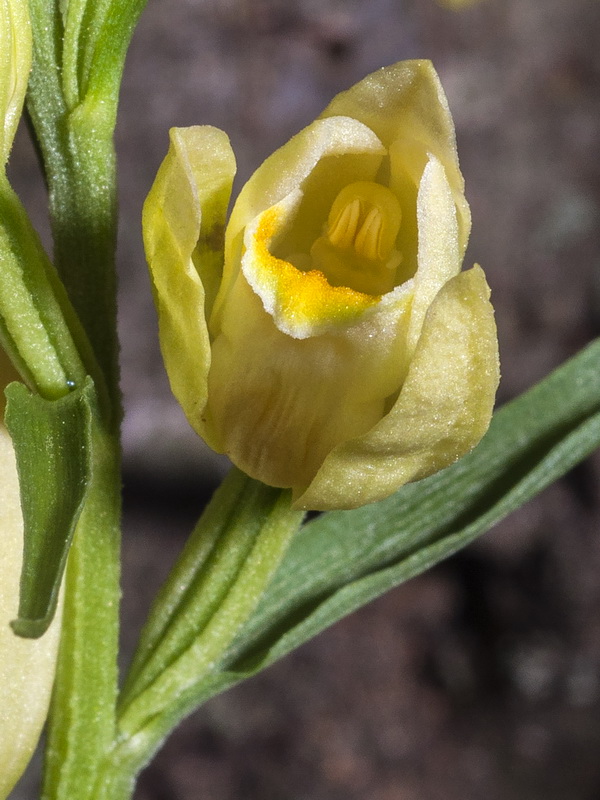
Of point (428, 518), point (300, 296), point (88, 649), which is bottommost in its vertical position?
point (428, 518)

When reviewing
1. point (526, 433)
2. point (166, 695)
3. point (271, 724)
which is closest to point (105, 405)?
point (166, 695)

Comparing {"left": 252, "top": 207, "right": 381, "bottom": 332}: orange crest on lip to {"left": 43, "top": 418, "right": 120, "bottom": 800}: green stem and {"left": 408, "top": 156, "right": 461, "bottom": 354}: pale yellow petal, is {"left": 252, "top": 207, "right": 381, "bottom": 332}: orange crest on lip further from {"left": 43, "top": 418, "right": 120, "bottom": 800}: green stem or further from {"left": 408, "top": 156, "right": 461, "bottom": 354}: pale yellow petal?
{"left": 43, "top": 418, "right": 120, "bottom": 800}: green stem

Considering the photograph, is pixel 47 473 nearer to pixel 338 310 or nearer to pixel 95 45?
pixel 338 310

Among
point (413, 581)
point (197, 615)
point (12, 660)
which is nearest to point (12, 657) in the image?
point (12, 660)

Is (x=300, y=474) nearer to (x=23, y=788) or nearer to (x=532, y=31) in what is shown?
(x=23, y=788)

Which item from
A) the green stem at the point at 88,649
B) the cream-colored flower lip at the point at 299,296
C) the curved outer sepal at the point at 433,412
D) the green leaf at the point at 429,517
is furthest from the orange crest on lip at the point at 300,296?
the green leaf at the point at 429,517
